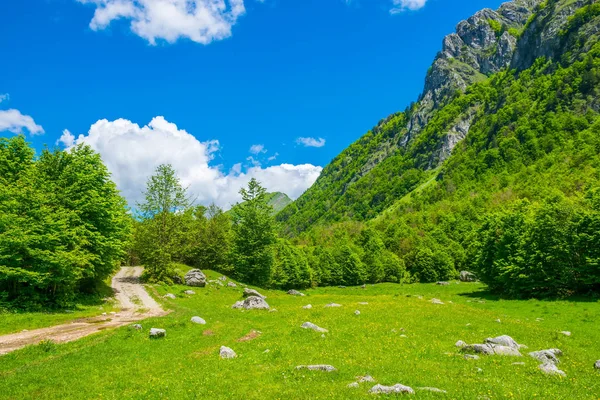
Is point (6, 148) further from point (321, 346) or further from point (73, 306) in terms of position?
point (321, 346)

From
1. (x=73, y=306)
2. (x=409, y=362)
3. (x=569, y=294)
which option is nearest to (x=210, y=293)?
(x=73, y=306)

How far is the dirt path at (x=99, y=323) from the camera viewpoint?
25.4 metres

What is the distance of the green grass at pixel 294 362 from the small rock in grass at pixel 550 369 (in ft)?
1.52

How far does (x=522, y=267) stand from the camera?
5953cm

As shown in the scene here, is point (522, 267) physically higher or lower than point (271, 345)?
higher

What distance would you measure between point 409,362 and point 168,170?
2280 inches

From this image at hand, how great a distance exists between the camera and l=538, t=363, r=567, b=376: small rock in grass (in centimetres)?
1673

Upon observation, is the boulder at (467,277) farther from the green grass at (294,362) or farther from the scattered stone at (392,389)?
the scattered stone at (392,389)

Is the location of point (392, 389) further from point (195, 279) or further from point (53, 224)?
point (195, 279)

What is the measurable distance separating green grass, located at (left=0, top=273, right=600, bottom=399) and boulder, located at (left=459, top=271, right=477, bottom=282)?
77249mm

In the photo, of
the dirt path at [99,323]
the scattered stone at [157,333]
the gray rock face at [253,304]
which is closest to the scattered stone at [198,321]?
the scattered stone at [157,333]

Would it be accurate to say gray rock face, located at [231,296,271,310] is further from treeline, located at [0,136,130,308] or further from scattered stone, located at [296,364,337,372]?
scattered stone, located at [296,364,337,372]

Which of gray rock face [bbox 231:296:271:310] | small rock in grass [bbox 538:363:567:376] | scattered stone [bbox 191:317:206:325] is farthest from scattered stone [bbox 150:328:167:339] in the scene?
small rock in grass [bbox 538:363:567:376]

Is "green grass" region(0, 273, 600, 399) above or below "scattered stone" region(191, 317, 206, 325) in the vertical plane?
below
